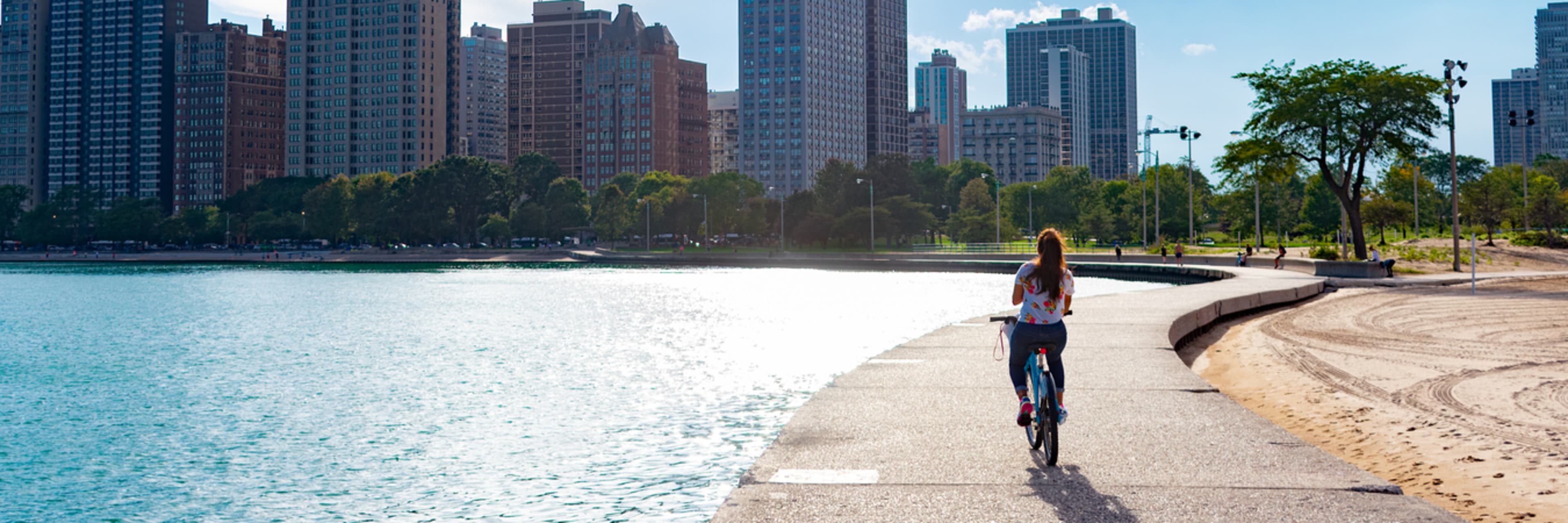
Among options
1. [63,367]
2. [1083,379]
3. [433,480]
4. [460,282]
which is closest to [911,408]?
[1083,379]

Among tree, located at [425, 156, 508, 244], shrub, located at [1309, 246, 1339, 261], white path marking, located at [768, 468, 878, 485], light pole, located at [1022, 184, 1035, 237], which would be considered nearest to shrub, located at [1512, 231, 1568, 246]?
shrub, located at [1309, 246, 1339, 261]

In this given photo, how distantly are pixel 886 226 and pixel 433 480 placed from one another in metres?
115

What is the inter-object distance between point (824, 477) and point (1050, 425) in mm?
2047

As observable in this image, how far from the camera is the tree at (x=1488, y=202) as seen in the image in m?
85.8

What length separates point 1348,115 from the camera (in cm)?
5609

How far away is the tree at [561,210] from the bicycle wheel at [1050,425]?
160982 millimetres

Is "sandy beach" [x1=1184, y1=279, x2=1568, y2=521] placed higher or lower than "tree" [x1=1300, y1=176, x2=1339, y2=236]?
lower

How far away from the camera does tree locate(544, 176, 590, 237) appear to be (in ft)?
548

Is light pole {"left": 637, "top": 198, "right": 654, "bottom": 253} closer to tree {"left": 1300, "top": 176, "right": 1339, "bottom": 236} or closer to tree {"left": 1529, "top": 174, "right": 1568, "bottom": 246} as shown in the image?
tree {"left": 1300, "top": 176, "right": 1339, "bottom": 236}

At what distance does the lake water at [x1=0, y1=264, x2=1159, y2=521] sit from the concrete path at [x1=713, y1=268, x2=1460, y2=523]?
4.99 feet

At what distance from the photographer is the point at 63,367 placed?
99.0 ft

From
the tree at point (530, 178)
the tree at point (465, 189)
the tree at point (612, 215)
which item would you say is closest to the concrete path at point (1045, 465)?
the tree at point (612, 215)

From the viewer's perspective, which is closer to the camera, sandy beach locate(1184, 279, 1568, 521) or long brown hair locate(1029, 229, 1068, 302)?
long brown hair locate(1029, 229, 1068, 302)

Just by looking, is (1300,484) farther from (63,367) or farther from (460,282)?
(460,282)
